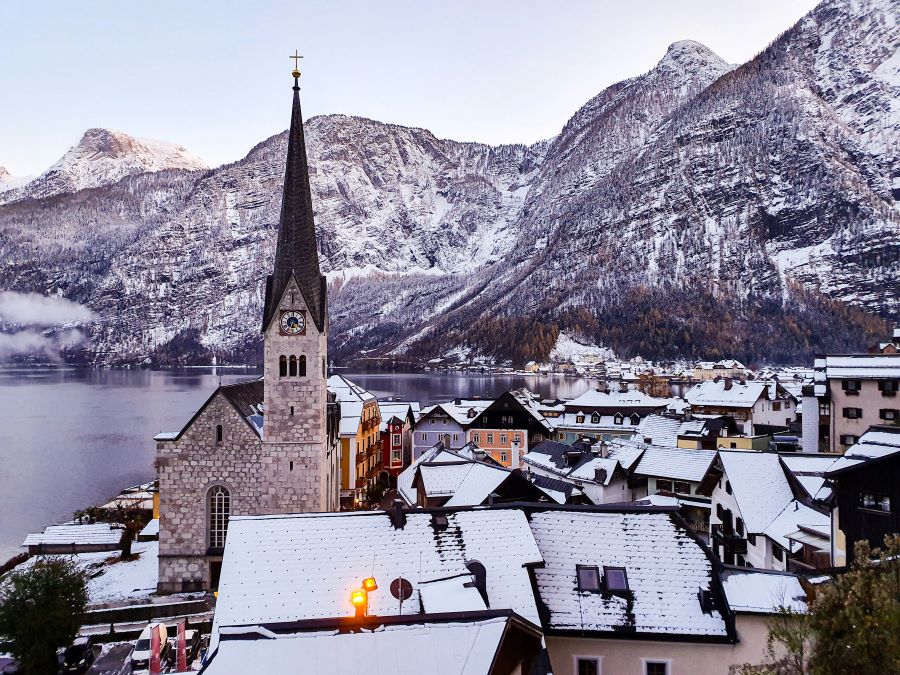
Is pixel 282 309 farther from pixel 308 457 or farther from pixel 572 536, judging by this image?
pixel 572 536

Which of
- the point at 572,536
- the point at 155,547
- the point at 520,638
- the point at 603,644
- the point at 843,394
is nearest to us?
the point at 520,638

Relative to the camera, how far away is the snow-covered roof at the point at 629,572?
15367 mm

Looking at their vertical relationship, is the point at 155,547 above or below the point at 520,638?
below

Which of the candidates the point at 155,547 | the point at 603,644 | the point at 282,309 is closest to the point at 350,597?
the point at 603,644

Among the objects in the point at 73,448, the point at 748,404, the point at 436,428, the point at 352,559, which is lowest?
the point at 73,448

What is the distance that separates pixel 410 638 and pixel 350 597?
363 cm

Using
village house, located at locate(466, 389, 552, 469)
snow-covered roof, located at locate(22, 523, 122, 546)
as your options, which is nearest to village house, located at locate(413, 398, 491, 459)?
village house, located at locate(466, 389, 552, 469)

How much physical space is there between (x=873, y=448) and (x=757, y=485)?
772 centimetres

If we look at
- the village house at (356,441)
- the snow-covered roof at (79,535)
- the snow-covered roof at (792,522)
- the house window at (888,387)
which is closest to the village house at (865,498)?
the snow-covered roof at (792,522)

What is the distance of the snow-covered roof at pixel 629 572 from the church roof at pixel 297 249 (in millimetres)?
19997

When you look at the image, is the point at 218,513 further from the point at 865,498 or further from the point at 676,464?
the point at 865,498

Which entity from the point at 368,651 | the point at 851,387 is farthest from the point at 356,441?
the point at 368,651

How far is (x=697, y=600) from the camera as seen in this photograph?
15.8 m

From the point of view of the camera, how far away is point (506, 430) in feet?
213
